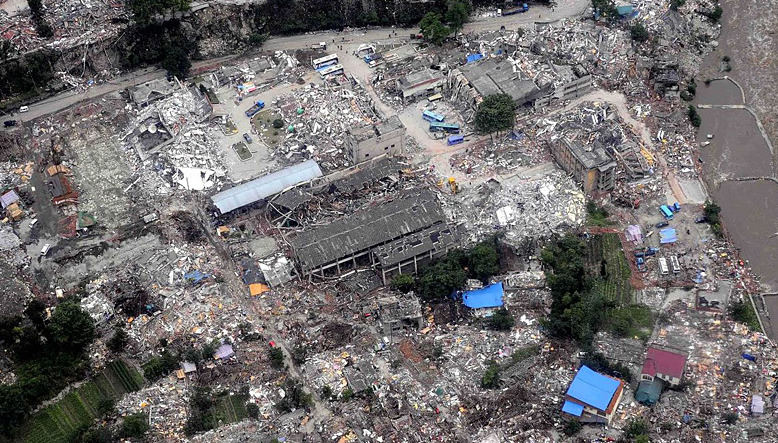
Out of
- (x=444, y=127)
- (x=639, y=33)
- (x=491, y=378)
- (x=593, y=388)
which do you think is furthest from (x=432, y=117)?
(x=593, y=388)

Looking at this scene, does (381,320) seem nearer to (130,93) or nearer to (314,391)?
(314,391)

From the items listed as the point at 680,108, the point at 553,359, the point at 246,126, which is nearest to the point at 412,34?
the point at 246,126

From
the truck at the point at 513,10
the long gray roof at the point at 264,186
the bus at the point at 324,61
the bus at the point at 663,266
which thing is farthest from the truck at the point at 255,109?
the bus at the point at 663,266

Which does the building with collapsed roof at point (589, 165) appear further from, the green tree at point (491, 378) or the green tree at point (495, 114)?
the green tree at point (491, 378)

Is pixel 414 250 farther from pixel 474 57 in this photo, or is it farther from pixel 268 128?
pixel 474 57

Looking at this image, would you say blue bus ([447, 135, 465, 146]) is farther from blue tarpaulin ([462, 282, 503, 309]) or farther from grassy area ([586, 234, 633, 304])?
blue tarpaulin ([462, 282, 503, 309])

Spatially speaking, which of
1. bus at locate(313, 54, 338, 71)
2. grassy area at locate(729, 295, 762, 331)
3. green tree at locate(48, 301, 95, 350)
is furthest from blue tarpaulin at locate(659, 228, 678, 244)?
green tree at locate(48, 301, 95, 350)
